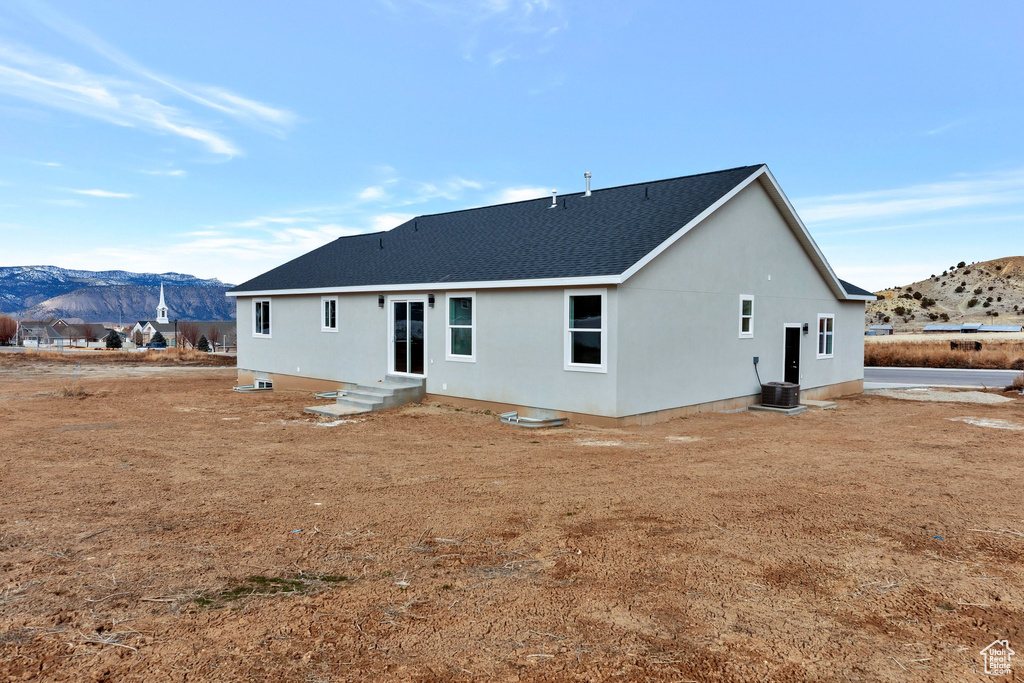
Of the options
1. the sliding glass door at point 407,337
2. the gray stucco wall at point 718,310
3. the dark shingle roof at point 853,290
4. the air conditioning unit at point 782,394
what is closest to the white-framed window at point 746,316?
the gray stucco wall at point 718,310

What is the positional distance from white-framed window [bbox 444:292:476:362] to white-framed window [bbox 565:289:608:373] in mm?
2488

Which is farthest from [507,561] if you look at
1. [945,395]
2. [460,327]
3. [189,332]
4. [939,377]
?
[189,332]

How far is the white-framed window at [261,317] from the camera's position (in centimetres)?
1889

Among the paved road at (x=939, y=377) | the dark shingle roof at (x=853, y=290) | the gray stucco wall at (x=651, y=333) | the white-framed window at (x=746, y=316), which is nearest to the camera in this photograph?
the gray stucco wall at (x=651, y=333)

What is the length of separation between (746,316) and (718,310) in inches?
49.7

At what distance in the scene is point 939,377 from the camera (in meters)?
23.9

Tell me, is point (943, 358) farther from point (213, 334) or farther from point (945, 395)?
point (213, 334)

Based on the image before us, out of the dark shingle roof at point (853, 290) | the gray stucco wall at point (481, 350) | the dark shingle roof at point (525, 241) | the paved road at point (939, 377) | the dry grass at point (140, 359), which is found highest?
the dark shingle roof at point (525, 241)

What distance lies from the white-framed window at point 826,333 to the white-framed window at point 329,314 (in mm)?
13023

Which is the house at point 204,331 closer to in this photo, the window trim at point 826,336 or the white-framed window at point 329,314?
the white-framed window at point 329,314

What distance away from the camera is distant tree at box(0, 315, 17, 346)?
7064cm

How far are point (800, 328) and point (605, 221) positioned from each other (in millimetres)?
6188

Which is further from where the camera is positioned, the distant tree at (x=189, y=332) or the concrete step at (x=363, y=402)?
the distant tree at (x=189, y=332)

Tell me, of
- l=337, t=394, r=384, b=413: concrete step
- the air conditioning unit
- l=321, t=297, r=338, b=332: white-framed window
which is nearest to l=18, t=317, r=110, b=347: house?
l=321, t=297, r=338, b=332: white-framed window
